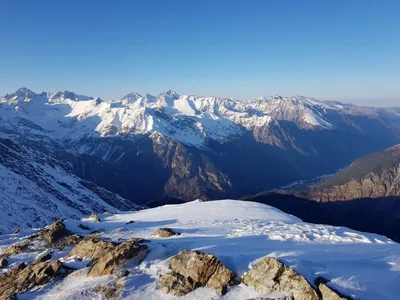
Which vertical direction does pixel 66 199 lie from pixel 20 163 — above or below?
below

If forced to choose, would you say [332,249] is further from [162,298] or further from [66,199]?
[66,199]

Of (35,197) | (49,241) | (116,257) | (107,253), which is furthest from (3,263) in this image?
(35,197)

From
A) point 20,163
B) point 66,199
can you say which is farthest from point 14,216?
point 20,163

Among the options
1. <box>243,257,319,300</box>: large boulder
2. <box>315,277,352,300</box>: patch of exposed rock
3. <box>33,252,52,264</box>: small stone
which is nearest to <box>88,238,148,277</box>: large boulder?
<box>33,252,52,264</box>: small stone

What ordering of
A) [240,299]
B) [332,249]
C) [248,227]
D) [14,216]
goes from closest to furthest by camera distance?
1. [240,299]
2. [332,249]
3. [248,227]
4. [14,216]

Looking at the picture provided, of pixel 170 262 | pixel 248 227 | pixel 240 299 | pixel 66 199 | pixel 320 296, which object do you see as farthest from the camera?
pixel 66 199

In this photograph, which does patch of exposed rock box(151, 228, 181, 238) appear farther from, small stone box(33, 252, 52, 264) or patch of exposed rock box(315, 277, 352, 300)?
patch of exposed rock box(315, 277, 352, 300)

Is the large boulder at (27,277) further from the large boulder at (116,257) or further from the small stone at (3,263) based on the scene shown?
the large boulder at (116,257)

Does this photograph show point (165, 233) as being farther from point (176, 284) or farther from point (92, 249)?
point (176, 284)

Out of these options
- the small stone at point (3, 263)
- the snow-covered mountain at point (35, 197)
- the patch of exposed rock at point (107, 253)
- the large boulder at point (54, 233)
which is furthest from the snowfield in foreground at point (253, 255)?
the snow-covered mountain at point (35, 197)
